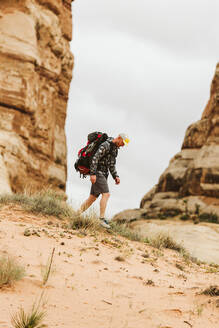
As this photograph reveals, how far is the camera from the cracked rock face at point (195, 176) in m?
26.8

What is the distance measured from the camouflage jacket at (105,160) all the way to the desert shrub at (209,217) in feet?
52.3

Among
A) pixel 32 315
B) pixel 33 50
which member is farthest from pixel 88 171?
pixel 33 50

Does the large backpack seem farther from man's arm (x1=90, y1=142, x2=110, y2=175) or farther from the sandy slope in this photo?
the sandy slope

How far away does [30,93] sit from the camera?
66.4ft

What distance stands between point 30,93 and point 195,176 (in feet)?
43.6

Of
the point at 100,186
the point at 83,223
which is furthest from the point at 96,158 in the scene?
the point at 83,223

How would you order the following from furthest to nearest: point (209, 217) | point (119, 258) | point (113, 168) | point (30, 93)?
point (209, 217), point (30, 93), point (113, 168), point (119, 258)

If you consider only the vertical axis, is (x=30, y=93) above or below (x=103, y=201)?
above

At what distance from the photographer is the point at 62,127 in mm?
26859

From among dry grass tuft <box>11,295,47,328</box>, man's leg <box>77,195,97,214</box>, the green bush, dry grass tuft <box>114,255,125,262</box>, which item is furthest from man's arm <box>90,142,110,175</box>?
the green bush

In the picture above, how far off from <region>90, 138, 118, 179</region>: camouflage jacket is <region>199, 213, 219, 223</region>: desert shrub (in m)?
→ 15.9

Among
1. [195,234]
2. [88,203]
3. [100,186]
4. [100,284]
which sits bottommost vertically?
[195,234]

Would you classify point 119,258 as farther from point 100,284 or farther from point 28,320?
point 28,320

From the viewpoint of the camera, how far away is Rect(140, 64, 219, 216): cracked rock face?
26.8 metres
